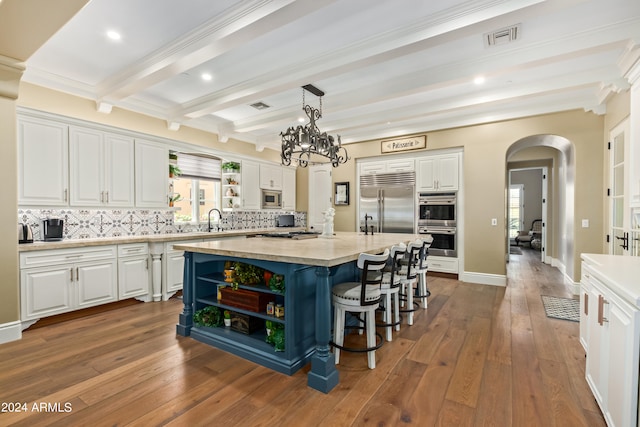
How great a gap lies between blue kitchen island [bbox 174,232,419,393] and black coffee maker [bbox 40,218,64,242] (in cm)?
186

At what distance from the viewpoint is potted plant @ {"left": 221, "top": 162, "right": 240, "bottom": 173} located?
576 centimetres

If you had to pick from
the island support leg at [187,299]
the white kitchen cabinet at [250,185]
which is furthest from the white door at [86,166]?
the white kitchen cabinet at [250,185]

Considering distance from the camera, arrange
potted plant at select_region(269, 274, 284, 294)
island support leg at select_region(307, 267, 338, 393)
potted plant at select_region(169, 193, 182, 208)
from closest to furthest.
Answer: island support leg at select_region(307, 267, 338, 393) < potted plant at select_region(269, 274, 284, 294) < potted plant at select_region(169, 193, 182, 208)

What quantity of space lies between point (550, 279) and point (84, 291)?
24.1ft

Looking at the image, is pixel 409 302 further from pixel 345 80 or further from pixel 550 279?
pixel 550 279

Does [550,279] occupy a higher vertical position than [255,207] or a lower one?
lower

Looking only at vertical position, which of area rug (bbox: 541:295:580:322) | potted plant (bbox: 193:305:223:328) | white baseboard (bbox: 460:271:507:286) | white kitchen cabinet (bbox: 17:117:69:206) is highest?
white kitchen cabinet (bbox: 17:117:69:206)

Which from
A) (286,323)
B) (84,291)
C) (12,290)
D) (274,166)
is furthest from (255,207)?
(286,323)

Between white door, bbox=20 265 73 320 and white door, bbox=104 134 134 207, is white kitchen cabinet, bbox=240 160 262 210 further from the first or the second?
white door, bbox=20 265 73 320

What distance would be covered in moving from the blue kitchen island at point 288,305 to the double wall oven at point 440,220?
10.2 ft

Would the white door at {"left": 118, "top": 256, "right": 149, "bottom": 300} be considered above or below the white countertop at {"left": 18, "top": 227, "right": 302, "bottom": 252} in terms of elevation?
below

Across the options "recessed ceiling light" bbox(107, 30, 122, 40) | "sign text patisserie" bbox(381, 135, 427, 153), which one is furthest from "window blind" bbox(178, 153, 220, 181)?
"sign text patisserie" bbox(381, 135, 427, 153)

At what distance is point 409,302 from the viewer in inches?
134

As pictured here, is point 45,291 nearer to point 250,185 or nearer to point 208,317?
point 208,317
